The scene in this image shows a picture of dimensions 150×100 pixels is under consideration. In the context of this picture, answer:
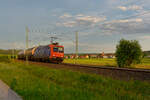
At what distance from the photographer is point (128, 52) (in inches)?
1064

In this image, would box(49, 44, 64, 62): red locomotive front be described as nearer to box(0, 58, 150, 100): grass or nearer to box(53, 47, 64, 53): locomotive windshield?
box(53, 47, 64, 53): locomotive windshield

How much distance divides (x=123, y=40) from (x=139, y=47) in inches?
109

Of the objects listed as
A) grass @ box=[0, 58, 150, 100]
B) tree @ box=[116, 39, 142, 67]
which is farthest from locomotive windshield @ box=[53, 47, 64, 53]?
grass @ box=[0, 58, 150, 100]

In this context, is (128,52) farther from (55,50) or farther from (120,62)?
(55,50)

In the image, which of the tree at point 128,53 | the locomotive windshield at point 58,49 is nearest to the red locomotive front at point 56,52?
the locomotive windshield at point 58,49

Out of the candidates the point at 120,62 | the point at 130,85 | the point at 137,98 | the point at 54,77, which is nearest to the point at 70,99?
→ the point at 137,98

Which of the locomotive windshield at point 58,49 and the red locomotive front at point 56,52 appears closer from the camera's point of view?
the red locomotive front at point 56,52

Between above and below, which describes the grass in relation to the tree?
below

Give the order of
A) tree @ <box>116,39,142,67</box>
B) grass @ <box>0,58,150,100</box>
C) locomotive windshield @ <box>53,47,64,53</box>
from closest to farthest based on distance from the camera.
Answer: grass @ <box>0,58,150,100</box> < tree @ <box>116,39,142,67</box> < locomotive windshield @ <box>53,47,64,53</box>

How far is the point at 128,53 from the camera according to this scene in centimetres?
2703

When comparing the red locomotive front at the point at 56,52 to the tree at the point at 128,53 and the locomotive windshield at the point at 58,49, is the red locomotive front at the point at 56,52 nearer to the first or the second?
the locomotive windshield at the point at 58,49

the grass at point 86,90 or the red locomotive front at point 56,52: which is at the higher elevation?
the red locomotive front at point 56,52

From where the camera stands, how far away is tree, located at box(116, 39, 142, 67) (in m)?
26.4

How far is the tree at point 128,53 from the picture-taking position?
26.4 metres
